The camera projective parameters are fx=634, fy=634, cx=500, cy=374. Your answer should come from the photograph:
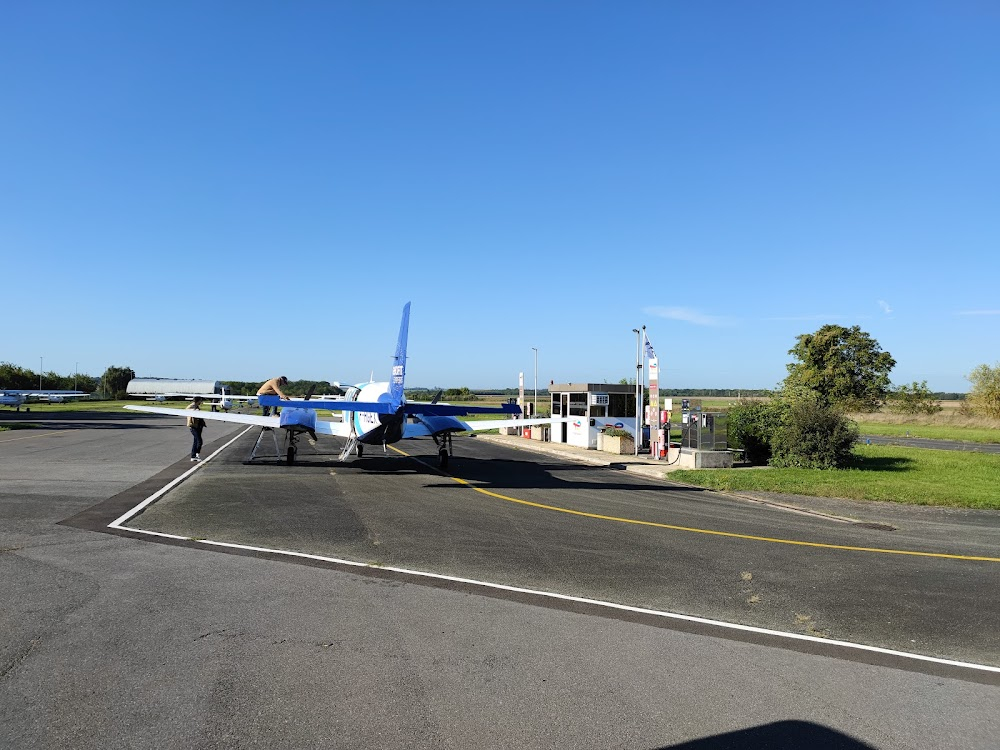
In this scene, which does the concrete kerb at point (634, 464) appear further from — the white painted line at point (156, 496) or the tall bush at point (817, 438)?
the white painted line at point (156, 496)

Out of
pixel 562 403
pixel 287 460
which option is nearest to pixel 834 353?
pixel 562 403

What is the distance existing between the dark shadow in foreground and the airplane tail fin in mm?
15135

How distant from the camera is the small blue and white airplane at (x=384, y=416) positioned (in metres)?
17.5

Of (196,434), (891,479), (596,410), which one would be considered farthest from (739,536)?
(596,410)

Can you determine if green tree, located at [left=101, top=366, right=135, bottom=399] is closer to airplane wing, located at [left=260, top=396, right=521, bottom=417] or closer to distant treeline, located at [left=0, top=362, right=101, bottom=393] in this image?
distant treeline, located at [left=0, top=362, right=101, bottom=393]

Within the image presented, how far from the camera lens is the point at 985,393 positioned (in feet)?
216

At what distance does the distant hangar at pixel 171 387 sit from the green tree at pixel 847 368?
374 feet

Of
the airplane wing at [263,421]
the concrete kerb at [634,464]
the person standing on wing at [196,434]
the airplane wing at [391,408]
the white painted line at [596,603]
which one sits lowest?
the concrete kerb at [634,464]

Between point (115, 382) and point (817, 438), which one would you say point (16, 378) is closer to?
point (115, 382)

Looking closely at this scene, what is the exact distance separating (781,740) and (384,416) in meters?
15.5

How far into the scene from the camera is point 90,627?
6266mm

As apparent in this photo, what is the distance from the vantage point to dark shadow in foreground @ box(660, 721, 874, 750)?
14.1 feet

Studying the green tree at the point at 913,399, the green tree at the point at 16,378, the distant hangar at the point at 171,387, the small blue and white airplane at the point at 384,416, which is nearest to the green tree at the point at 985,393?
the green tree at the point at 913,399

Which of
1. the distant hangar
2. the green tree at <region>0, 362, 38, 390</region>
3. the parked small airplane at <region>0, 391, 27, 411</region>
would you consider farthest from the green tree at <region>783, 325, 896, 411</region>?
the green tree at <region>0, 362, 38, 390</region>
